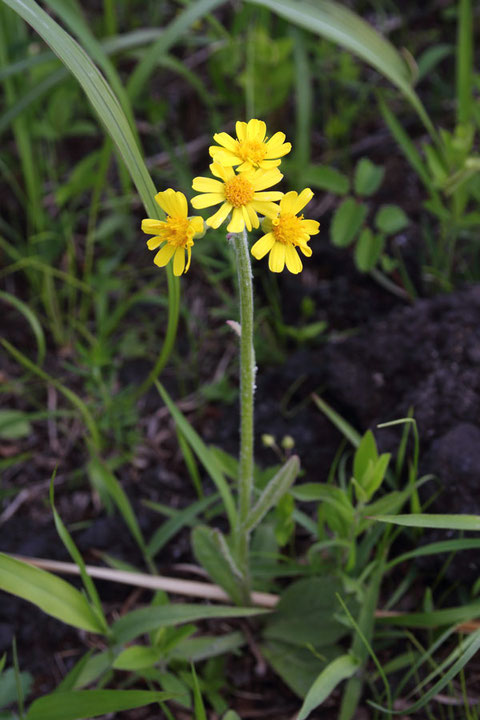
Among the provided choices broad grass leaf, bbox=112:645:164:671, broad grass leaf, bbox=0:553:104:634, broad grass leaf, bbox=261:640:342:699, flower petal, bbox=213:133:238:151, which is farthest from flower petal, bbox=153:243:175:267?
broad grass leaf, bbox=261:640:342:699

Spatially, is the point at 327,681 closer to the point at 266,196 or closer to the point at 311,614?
the point at 311,614

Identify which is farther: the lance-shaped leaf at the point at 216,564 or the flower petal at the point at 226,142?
the lance-shaped leaf at the point at 216,564

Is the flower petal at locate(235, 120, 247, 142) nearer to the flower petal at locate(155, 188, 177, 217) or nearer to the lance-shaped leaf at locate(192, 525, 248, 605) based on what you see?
the flower petal at locate(155, 188, 177, 217)

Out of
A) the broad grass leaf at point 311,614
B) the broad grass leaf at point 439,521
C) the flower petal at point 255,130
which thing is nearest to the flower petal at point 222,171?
the flower petal at point 255,130

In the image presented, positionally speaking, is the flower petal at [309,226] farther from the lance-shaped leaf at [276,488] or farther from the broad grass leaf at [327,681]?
the broad grass leaf at [327,681]

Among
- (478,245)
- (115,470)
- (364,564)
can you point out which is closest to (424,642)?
(364,564)

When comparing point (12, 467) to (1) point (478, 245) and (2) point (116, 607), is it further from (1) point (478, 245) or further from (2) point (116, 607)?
(1) point (478, 245)
